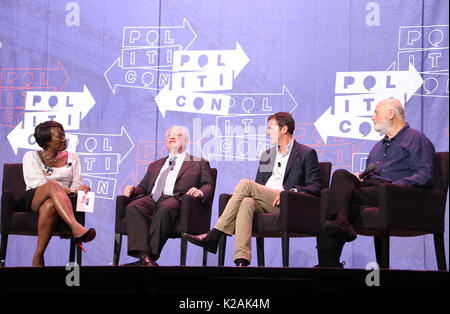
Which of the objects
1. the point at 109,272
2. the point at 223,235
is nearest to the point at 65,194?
the point at 223,235

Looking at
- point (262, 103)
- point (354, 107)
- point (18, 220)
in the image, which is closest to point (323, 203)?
point (354, 107)

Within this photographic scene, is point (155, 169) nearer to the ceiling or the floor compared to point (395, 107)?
nearer to the floor

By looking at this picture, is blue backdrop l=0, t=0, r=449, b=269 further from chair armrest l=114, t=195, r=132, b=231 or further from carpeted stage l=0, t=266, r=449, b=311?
carpeted stage l=0, t=266, r=449, b=311

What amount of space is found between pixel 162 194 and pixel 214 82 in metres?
1.27

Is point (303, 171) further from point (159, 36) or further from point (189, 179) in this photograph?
point (159, 36)

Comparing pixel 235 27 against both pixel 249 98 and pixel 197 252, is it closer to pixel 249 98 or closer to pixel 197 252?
pixel 249 98

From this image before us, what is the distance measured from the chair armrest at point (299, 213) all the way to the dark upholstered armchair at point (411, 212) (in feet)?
1.28

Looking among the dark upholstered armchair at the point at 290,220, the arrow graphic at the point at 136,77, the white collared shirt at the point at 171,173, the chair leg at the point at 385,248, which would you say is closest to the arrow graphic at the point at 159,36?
the arrow graphic at the point at 136,77

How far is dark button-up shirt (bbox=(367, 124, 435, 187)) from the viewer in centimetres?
409

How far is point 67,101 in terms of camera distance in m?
5.92

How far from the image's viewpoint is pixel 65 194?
4.61 m

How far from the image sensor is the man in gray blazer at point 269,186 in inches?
172

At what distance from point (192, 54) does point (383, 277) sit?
11.4 feet

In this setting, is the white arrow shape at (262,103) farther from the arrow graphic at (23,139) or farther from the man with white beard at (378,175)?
the arrow graphic at (23,139)
